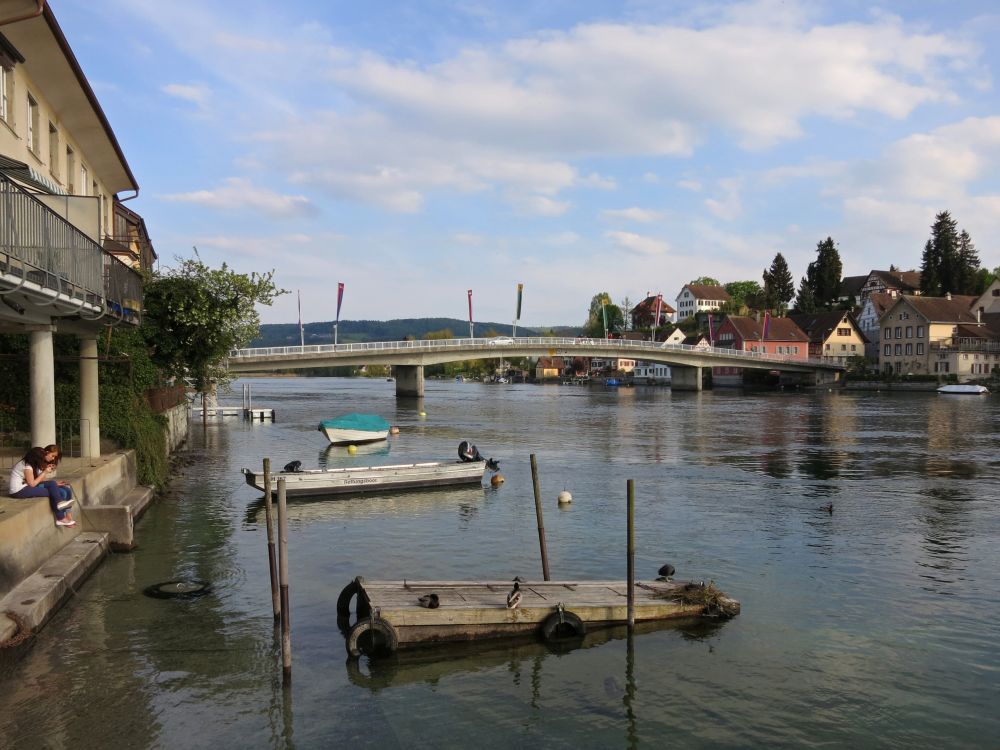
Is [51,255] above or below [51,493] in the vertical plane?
above

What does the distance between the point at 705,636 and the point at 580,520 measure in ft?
32.3

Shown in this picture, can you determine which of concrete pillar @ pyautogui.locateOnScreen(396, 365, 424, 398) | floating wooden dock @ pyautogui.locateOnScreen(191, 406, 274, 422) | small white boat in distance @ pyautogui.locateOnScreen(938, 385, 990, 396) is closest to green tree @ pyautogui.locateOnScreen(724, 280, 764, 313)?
small white boat in distance @ pyautogui.locateOnScreen(938, 385, 990, 396)

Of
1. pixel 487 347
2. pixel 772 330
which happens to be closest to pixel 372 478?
pixel 487 347

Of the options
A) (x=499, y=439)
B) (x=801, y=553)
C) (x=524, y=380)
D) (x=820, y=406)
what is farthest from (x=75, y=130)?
(x=524, y=380)

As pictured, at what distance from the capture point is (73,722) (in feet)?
33.7

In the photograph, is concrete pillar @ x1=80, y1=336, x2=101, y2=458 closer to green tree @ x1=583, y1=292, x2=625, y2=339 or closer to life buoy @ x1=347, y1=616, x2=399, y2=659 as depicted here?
life buoy @ x1=347, y1=616, x2=399, y2=659

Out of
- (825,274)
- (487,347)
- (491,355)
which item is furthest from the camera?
(825,274)

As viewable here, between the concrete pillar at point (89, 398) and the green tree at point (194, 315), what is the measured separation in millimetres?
8814

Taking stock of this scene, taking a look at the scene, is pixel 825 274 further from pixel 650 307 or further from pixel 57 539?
pixel 57 539

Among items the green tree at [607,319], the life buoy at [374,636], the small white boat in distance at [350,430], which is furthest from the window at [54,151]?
the green tree at [607,319]

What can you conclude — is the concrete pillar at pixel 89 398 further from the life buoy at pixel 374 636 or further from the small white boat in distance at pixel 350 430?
the small white boat in distance at pixel 350 430

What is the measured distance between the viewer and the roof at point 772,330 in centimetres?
12988

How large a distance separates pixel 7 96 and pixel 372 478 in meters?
15.4

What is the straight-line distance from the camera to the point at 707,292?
188 metres
